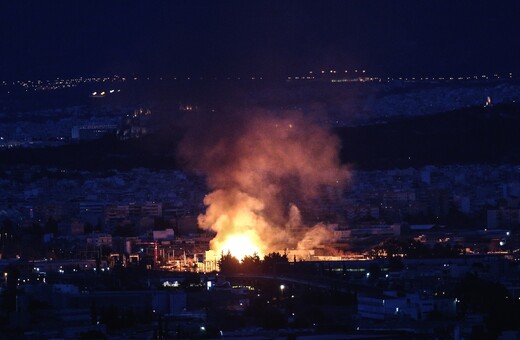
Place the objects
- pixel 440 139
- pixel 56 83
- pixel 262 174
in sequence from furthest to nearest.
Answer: pixel 56 83 < pixel 440 139 < pixel 262 174

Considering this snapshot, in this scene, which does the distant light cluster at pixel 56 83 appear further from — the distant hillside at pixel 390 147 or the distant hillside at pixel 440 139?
the distant hillside at pixel 440 139

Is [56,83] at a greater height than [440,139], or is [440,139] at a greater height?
[56,83]

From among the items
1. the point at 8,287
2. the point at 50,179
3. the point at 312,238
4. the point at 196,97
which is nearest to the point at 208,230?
the point at 312,238

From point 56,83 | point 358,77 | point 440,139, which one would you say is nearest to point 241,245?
point 440,139

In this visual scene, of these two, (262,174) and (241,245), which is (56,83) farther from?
(241,245)

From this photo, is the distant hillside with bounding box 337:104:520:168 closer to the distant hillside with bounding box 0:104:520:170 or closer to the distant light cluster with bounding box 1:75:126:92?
the distant hillside with bounding box 0:104:520:170

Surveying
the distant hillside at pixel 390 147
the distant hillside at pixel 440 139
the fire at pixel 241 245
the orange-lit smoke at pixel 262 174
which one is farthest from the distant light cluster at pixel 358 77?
the fire at pixel 241 245

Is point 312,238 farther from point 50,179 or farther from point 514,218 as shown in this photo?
point 50,179
